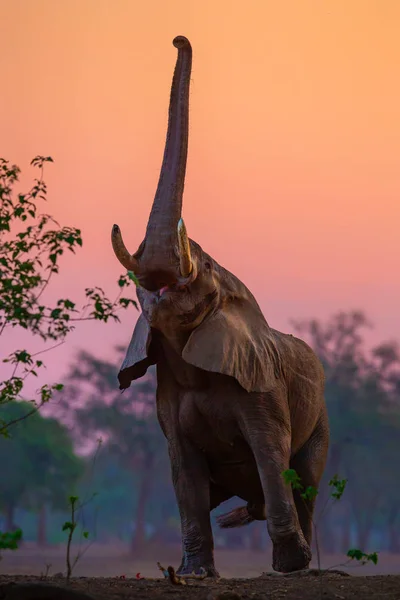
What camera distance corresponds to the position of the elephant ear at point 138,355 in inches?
463

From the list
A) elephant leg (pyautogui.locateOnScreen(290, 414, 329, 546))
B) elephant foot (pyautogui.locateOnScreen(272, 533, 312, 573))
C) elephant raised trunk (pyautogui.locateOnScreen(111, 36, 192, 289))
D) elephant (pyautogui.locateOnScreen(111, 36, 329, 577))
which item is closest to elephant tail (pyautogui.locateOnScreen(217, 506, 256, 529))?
elephant leg (pyautogui.locateOnScreen(290, 414, 329, 546))

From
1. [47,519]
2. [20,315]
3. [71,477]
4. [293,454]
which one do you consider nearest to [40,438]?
[71,477]

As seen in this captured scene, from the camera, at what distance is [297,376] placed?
502 inches

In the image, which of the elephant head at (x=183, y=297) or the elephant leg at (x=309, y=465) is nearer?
the elephant head at (x=183, y=297)

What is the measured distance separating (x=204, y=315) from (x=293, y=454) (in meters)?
2.07

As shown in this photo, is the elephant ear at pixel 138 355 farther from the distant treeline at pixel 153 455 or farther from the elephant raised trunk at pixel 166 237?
the distant treeline at pixel 153 455

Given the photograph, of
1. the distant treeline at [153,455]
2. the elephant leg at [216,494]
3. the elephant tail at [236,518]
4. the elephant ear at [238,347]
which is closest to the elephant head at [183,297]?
Answer: the elephant ear at [238,347]

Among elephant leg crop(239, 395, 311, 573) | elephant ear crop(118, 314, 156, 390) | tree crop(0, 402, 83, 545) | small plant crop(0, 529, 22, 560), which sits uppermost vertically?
tree crop(0, 402, 83, 545)

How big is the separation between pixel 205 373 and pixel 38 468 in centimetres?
3721

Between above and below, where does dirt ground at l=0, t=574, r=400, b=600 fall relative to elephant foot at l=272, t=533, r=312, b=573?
below

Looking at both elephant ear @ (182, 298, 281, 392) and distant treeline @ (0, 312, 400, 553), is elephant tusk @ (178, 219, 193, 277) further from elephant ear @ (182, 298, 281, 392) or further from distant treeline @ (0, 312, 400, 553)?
distant treeline @ (0, 312, 400, 553)

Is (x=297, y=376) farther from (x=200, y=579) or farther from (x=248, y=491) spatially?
(x=200, y=579)

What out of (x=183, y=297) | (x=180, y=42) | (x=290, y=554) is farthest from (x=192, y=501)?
(x=180, y=42)

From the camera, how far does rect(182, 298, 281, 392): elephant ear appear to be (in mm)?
11531
